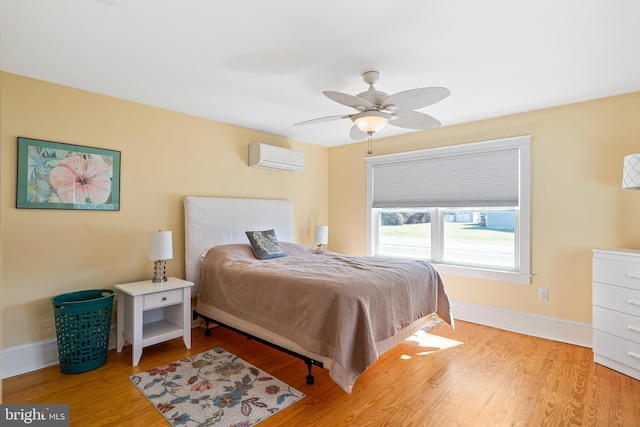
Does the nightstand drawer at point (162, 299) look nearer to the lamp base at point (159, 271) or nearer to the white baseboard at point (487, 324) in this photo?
the lamp base at point (159, 271)

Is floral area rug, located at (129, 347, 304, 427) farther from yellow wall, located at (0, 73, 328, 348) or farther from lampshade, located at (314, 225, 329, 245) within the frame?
lampshade, located at (314, 225, 329, 245)

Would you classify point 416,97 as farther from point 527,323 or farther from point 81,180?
point 81,180

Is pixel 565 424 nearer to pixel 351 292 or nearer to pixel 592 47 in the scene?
pixel 351 292

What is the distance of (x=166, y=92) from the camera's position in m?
3.21

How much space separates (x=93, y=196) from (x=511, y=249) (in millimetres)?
4385

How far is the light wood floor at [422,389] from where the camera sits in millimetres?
2219

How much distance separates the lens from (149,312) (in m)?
3.44

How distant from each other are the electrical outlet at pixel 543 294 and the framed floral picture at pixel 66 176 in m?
4.41

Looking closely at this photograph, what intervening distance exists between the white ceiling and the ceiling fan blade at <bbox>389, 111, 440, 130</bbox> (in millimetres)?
325

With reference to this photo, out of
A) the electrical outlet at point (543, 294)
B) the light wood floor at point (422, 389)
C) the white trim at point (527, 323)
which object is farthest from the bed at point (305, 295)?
the electrical outlet at point (543, 294)

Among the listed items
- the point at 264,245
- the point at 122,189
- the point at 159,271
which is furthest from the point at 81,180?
the point at 264,245

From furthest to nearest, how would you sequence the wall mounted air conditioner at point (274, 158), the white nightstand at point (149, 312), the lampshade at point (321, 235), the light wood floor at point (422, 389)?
the lampshade at point (321, 235)
the wall mounted air conditioner at point (274, 158)
the white nightstand at point (149, 312)
the light wood floor at point (422, 389)

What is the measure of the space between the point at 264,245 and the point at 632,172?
3.47 meters

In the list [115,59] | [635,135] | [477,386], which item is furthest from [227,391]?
[635,135]
